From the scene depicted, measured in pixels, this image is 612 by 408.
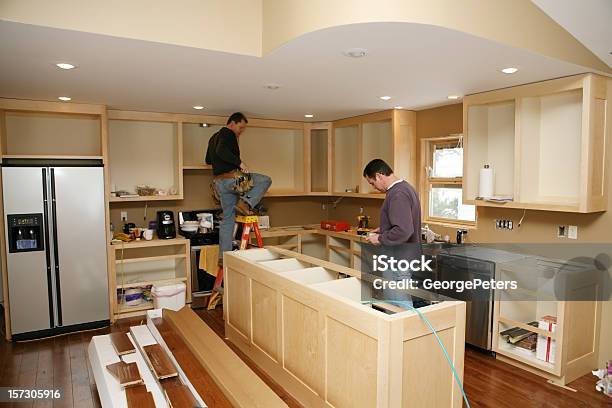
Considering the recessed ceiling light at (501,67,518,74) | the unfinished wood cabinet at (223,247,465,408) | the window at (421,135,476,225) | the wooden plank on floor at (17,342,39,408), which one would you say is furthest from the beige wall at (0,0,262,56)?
the window at (421,135,476,225)

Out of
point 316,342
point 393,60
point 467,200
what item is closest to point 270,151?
point 467,200

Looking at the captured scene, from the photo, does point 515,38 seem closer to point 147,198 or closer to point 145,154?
point 147,198

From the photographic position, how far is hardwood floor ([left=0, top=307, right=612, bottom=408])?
3.00 meters

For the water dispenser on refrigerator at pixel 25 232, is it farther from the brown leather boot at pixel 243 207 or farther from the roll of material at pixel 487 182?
the roll of material at pixel 487 182

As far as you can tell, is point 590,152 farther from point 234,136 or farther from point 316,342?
point 234,136

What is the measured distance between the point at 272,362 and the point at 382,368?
1.27 m

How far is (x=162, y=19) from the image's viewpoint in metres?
2.54

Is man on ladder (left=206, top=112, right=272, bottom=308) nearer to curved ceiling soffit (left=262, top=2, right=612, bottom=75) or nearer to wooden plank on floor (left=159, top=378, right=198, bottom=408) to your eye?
curved ceiling soffit (left=262, top=2, right=612, bottom=75)

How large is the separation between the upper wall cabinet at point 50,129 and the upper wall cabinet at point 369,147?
3.07m

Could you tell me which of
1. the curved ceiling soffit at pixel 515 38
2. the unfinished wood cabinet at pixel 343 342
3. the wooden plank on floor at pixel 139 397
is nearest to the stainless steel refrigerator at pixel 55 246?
the unfinished wood cabinet at pixel 343 342

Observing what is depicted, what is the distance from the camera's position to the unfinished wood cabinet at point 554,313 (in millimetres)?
3203

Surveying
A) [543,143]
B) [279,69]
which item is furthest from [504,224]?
[279,69]

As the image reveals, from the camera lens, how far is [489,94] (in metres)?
3.82

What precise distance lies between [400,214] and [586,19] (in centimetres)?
189
